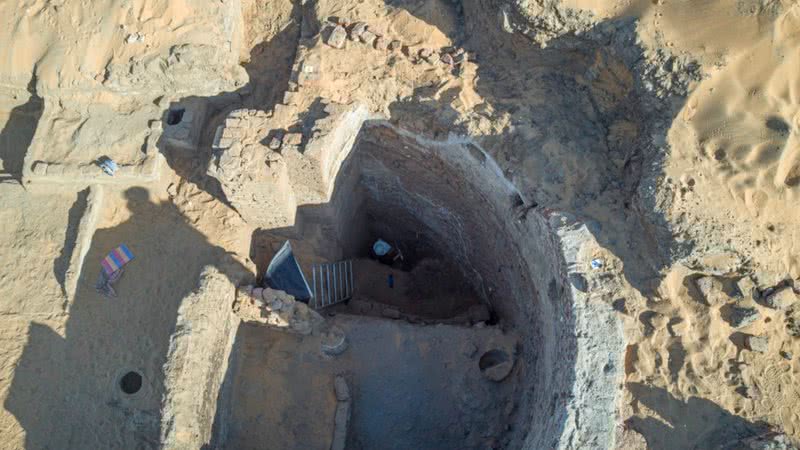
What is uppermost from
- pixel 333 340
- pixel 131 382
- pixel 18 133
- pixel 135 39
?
pixel 135 39

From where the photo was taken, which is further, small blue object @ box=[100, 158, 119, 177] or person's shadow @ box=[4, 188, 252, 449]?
small blue object @ box=[100, 158, 119, 177]

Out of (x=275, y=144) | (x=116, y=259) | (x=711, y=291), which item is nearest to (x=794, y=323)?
(x=711, y=291)

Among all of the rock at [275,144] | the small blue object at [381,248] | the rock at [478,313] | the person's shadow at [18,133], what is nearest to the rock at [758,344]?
the rock at [478,313]

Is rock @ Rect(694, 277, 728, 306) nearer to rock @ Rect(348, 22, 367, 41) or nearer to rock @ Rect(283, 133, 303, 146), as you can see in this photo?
rock @ Rect(283, 133, 303, 146)

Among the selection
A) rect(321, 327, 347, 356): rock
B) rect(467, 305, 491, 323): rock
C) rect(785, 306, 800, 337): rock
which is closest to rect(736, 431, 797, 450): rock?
rect(785, 306, 800, 337): rock

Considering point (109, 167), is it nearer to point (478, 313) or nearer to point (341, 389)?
point (341, 389)

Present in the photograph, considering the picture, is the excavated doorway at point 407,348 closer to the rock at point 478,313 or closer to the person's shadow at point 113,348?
the rock at point 478,313
